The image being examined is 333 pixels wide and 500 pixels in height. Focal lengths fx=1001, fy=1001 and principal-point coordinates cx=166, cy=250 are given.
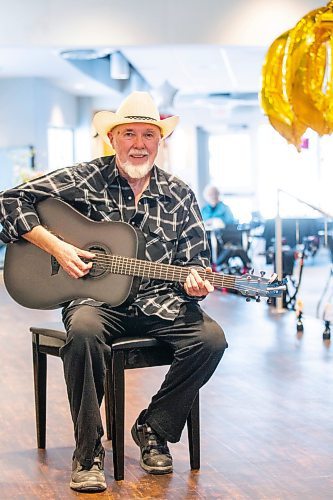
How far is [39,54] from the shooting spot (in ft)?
42.5

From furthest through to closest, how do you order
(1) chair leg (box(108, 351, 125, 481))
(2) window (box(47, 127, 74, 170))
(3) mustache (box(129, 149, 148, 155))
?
(2) window (box(47, 127, 74, 170))
(3) mustache (box(129, 149, 148, 155))
(1) chair leg (box(108, 351, 125, 481))

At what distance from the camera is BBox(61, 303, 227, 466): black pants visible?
10.5ft

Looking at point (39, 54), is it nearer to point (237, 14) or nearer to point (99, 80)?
point (99, 80)

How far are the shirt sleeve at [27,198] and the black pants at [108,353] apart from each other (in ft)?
1.11

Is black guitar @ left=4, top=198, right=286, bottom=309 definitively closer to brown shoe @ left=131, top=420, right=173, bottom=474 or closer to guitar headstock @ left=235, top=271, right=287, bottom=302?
guitar headstock @ left=235, top=271, right=287, bottom=302

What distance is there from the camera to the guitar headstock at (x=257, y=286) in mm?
3260

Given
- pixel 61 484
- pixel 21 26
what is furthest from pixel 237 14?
pixel 61 484

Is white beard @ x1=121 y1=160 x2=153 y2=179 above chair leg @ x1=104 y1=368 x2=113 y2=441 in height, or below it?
above

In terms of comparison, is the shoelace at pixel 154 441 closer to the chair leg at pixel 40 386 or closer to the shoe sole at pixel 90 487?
the shoe sole at pixel 90 487

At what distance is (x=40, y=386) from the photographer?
369 cm

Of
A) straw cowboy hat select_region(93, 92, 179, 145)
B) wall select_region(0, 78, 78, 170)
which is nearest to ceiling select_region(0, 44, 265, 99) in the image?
wall select_region(0, 78, 78, 170)

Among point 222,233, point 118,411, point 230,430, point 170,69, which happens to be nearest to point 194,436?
point 118,411

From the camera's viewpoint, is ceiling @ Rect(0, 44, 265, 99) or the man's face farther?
ceiling @ Rect(0, 44, 265, 99)

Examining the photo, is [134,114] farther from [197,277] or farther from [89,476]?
[89,476]
